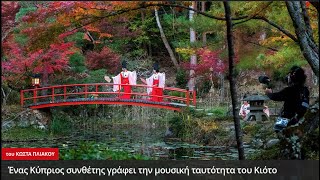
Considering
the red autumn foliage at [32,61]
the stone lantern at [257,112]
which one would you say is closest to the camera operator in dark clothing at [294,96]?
the stone lantern at [257,112]

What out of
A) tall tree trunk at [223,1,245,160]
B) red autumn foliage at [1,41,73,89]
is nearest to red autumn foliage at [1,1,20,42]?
red autumn foliage at [1,41,73,89]

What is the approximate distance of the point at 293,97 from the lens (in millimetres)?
4770

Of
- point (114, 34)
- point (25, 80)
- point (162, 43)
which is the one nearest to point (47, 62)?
point (25, 80)

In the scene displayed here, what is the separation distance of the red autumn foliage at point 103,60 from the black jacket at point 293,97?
296 inches

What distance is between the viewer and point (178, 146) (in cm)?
882

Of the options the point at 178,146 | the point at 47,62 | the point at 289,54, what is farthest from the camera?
the point at 47,62

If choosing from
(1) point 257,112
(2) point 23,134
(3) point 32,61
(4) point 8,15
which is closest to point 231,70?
(4) point 8,15

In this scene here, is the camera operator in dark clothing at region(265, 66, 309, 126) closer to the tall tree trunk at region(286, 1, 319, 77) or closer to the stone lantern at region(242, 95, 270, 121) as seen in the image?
the tall tree trunk at region(286, 1, 319, 77)

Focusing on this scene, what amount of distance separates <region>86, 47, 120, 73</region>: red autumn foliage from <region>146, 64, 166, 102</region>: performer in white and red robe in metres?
1.42

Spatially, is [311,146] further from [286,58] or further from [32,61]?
[32,61]

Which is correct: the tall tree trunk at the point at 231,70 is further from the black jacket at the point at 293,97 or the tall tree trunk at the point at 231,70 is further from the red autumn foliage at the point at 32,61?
the red autumn foliage at the point at 32,61

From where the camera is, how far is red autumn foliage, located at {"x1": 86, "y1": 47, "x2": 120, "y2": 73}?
11.9 meters

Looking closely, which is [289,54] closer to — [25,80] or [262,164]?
[262,164]

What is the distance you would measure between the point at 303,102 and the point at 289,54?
364 cm
